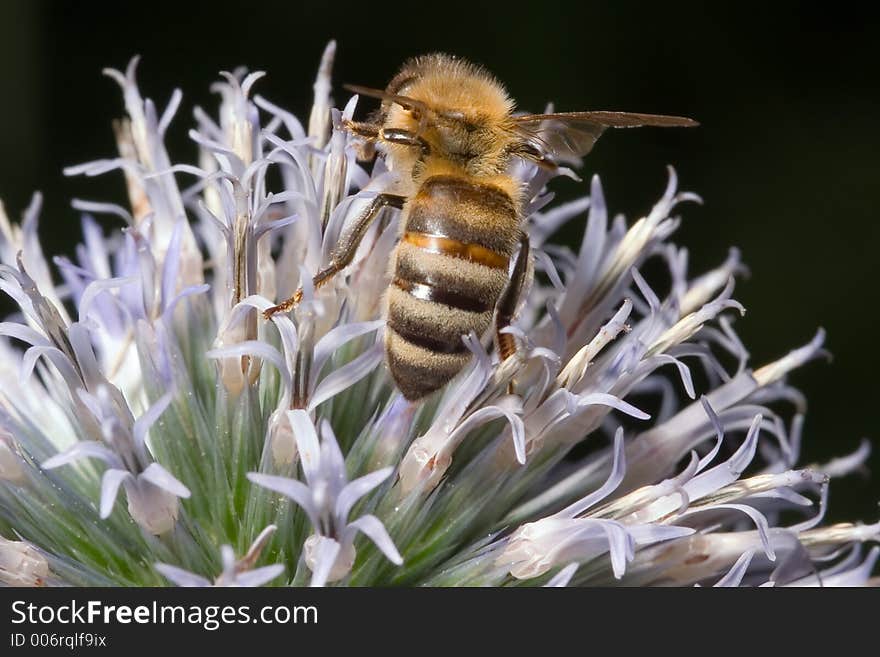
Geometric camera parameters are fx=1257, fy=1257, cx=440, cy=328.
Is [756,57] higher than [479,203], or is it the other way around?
[756,57]

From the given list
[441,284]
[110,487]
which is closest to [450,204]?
[441,284]

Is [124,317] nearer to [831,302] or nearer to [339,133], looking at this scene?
[339,133]

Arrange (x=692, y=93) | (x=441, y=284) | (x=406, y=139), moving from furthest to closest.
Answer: (x=692, y=93) → (x=406, y=139) → (x=441, y=284)

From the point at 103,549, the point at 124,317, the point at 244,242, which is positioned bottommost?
the point at 103,549

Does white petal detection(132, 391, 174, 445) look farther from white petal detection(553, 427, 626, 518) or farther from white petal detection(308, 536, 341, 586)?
white petal detection(553, 427, 626, 518)

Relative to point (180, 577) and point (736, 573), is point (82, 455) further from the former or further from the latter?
point (736, 573)

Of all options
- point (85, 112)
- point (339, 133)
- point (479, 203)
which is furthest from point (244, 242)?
point (85, 112)

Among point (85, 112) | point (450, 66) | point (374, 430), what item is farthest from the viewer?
point (85, 112)

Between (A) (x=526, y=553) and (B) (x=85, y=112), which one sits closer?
(A) (x=526, y=553)
